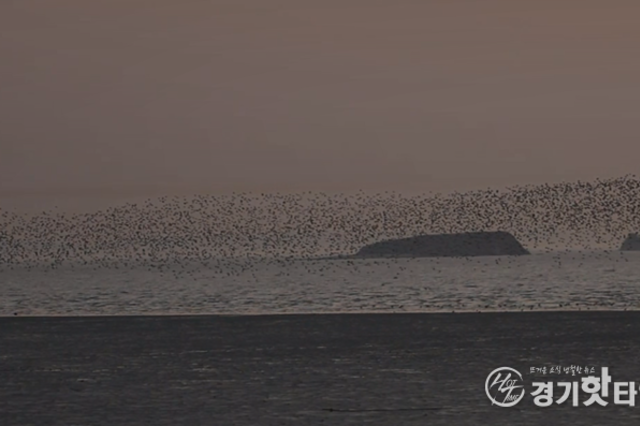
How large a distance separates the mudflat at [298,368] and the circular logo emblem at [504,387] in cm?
16

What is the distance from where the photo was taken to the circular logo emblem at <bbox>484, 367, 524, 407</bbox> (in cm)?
1707

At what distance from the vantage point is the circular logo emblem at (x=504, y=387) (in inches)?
672

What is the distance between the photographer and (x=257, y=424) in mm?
15078

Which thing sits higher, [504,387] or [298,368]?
[504,387]

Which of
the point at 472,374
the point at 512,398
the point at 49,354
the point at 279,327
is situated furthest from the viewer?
the point at 279,327

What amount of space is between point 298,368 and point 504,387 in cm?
448

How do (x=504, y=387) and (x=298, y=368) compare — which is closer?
(x=504, y=387)

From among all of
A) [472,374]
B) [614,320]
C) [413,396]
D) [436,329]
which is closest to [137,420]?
[413,396]

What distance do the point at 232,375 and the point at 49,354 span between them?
5.64m

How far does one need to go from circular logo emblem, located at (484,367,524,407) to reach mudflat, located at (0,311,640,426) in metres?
0.16

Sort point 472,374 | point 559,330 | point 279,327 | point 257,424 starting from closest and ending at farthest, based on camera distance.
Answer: point 257,424 → point 472,374 → point 559,330 → point 279,327

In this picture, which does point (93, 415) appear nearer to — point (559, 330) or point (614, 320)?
point (559, 330)

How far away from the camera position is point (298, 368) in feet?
70.1

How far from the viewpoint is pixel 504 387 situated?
1834 centimetres
